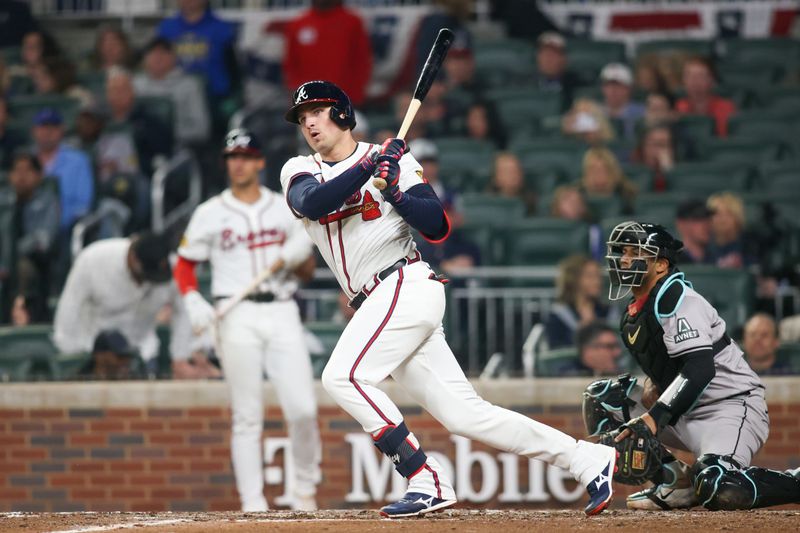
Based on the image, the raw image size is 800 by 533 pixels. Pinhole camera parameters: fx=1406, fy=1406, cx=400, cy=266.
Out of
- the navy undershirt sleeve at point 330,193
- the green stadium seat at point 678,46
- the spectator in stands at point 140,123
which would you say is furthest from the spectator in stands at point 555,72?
the navy undershirt sleeve at point 330,193

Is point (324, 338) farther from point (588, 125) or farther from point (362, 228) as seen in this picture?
point (588, 125)

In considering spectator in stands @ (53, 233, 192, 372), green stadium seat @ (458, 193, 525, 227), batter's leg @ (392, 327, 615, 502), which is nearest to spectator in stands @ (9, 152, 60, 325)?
spectator in stands @ (53, 233, 192, 372)

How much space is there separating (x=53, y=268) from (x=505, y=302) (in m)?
3.30

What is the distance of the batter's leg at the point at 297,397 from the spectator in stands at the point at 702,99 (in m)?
4.90

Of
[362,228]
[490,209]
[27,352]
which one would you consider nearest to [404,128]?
[362,228]

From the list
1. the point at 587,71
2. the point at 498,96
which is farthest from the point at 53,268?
the point at 587,71

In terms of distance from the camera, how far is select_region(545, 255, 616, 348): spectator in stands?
8.81m

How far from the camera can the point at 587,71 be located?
12367 mm

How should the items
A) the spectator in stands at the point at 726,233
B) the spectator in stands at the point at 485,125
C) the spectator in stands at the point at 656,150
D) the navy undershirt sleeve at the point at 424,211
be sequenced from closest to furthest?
the navy undershirt sleeve at the point at 424,211, the spectator in stands at the point at 726,233, the spectator in stands at the point at 656,150, the spectator in stands at the point at 485,125

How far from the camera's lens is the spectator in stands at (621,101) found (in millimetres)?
11336

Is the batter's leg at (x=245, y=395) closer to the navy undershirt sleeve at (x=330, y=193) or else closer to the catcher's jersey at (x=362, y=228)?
the catcher's jersey at (x=362, y=228)

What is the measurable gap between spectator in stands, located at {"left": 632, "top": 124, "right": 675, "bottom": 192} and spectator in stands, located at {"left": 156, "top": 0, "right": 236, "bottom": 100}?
3.62 metres

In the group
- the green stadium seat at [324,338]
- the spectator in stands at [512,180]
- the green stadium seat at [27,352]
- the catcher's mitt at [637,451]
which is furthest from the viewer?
the spectator in stands at [512,180]

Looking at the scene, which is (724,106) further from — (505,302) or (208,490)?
(208,490)
